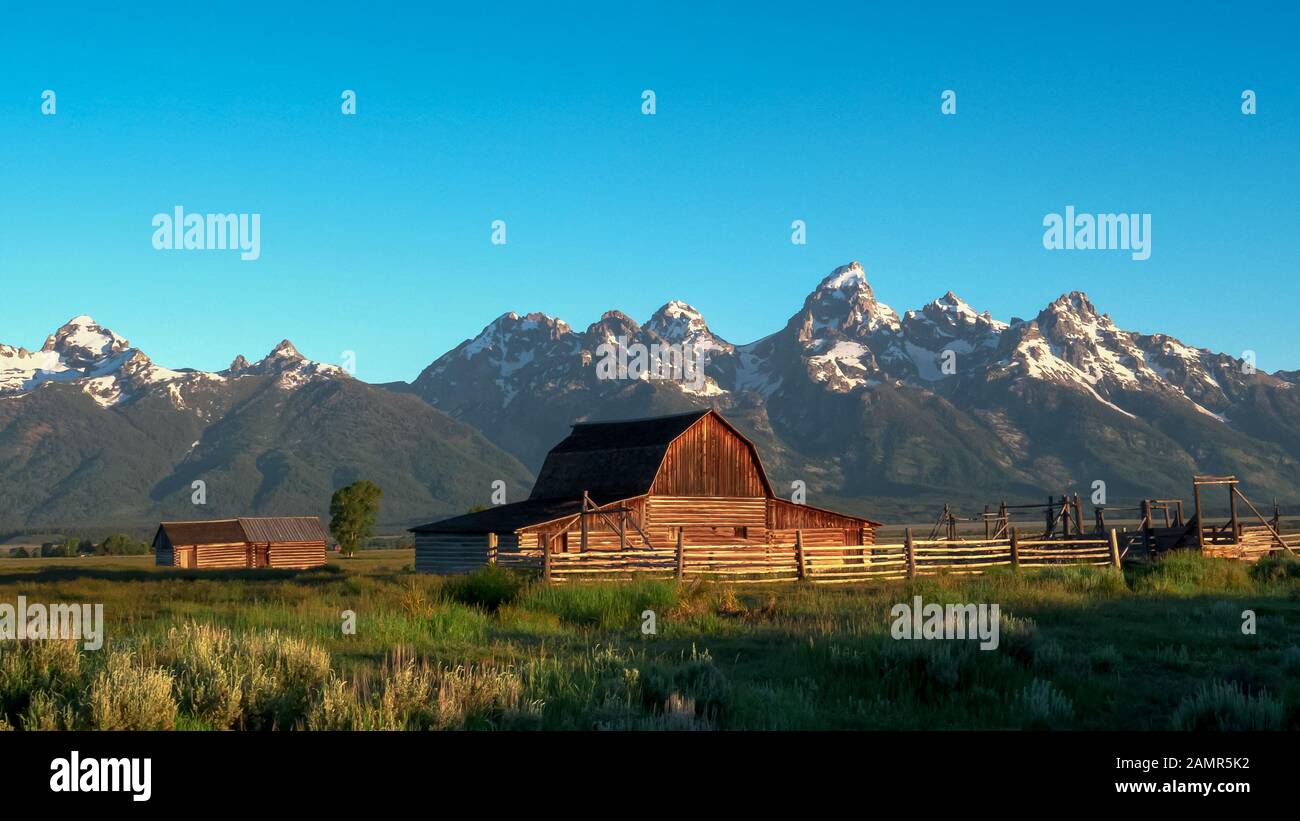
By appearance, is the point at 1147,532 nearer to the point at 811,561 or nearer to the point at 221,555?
the point at 811,561

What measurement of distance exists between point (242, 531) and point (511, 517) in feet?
140

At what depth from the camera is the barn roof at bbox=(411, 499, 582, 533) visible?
146 ft

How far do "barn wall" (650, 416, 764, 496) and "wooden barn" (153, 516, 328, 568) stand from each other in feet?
133

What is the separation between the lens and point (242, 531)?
82.0 m

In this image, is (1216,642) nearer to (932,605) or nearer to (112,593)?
(932,605)

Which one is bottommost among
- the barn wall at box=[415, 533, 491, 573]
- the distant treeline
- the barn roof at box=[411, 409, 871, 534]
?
the distant treeline

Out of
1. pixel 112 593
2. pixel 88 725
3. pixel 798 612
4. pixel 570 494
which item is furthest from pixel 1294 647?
pixel 570 494

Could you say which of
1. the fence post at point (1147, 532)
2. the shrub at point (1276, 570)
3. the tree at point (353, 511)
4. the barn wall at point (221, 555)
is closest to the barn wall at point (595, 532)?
the fence post at point (1147, 532)

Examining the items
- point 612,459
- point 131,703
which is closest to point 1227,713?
point 131,703

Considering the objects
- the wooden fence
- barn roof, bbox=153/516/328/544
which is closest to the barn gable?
the wooden fence

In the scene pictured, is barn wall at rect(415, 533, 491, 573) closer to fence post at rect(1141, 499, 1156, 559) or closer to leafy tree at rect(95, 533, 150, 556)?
fence post at rect(1141, 499, 1156, 559)

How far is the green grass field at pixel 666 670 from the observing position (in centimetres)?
977

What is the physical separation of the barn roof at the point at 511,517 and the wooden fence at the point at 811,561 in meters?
8.91
